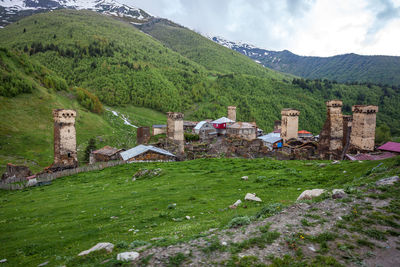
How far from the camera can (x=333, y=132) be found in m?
29.2

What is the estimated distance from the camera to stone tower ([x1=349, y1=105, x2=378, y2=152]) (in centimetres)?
2781

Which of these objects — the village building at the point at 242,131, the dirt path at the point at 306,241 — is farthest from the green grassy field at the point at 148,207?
the village building at the point at 242,131

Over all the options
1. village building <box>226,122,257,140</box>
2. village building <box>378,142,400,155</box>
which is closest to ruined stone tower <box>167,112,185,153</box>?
village building <box>226,122,257,140</box>

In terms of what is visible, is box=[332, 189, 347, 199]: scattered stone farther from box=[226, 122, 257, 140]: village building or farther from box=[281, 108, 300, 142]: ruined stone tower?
box=[226, 122, 257, 140]: village building

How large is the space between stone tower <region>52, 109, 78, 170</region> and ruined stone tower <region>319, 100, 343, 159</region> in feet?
112

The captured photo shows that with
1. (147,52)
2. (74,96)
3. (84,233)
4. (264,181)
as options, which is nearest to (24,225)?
(84,233)

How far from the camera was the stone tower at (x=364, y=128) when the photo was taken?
27.8 metres

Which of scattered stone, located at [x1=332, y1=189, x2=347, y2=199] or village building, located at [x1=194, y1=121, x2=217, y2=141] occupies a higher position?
scattered stone, located at [x1=332, y1=189, x2=347, y2=199]

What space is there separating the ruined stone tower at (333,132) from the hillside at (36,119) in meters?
44.1

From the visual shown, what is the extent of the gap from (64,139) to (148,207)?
25894mm

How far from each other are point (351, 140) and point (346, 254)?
2669cm

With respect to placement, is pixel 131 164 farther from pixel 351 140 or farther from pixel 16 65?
pixel 16 65

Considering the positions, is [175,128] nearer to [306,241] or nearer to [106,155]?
[106,155]

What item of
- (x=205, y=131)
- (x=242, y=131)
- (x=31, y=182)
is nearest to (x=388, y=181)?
(x=31, y=182)
